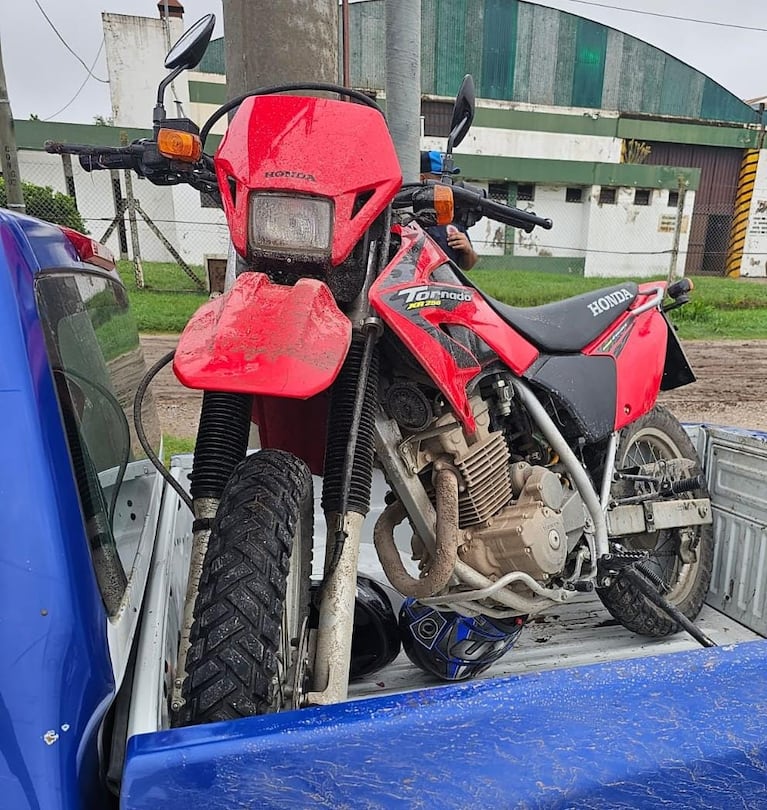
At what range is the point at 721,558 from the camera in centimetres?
287

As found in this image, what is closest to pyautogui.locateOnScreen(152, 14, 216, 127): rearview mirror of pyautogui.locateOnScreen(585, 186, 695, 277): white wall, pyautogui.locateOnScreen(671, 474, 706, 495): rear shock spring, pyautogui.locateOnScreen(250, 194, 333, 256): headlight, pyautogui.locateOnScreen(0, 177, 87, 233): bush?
pyautogui.locateOnScreen(250, 194, 333, 256): headlight

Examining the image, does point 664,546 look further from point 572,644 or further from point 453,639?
point 453,639

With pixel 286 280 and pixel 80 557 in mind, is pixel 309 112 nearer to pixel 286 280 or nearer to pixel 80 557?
pixel 286 280

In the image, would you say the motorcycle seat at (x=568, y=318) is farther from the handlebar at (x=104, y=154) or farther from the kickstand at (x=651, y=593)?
the handlebar at (x=104, y=154)

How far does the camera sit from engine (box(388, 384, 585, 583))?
1911 mm

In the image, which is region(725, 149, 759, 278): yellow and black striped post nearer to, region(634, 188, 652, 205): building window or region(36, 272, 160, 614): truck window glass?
region(634, 188, 652, 205): building window

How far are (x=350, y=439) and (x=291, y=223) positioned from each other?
0.51 metres

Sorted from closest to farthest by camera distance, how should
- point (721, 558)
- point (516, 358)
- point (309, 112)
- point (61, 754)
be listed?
point (61, 754) < point (309, 112) < point (516, 358) < point (721, 558)

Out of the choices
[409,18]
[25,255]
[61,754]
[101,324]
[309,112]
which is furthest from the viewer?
[409,18]

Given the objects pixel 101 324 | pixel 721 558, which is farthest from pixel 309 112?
pixel 721 558

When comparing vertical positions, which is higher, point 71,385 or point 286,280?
point 286,280

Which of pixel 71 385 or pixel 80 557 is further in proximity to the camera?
pixel 71 385

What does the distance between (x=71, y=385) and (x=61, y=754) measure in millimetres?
608

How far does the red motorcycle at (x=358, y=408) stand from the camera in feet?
4.54
